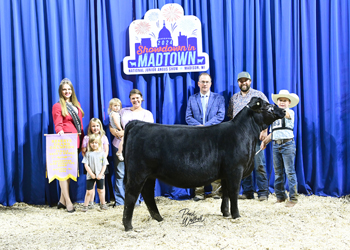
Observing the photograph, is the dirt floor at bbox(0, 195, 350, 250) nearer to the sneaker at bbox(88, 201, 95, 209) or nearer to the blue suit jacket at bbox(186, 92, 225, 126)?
the sneaker at bbox(88, 201, 95, 209)

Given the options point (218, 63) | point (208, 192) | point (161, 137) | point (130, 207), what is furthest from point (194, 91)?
point (130, 207)

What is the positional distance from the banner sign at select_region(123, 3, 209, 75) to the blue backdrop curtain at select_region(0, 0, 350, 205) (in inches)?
5.3

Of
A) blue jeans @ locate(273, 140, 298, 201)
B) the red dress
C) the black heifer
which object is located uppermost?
the red dress

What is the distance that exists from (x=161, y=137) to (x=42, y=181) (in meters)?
2.37

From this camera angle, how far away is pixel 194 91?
4.29 metres

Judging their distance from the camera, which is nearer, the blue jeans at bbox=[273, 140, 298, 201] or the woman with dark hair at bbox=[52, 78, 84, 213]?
the blue jeans at bbox=[273, 140, 298, 201]

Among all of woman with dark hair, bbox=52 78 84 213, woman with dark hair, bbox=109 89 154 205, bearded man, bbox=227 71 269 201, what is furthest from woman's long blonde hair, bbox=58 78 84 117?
bearded man, bbox=227 71 269 201

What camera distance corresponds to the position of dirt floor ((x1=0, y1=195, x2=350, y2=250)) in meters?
2.19

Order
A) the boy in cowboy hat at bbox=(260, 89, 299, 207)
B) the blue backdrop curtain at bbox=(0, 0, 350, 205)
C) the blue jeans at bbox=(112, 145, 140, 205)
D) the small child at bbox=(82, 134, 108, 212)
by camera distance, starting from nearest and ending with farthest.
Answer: the boy in cowboy hat at bbox=(260, 89, 299, 207) → the small child at bbox=(82, 134, 108, 212) → the blue jeans at bbox=(112, 145, 140, 205) → the blue backdrop curtain at bbox=(0, 0, 350, 205)

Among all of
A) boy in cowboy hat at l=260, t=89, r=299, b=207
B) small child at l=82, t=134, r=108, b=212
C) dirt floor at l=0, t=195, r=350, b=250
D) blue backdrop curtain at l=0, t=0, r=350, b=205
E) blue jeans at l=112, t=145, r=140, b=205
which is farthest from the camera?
blue backdrop curtain at l=0, t=0, r=350, b=205

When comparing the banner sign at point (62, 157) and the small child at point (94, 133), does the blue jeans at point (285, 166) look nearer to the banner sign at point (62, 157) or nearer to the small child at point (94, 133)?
the small child at point (94, 133)

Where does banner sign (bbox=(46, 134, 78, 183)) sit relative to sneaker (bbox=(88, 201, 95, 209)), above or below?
above

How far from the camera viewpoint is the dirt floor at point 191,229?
86.0 inches

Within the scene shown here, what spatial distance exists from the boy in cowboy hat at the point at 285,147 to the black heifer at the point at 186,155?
98 cm
